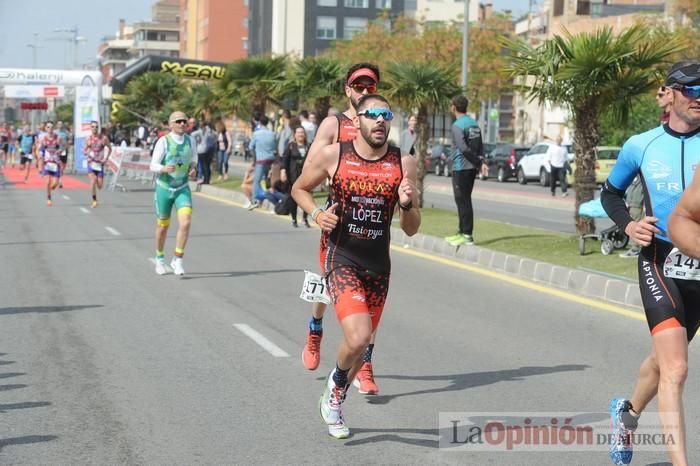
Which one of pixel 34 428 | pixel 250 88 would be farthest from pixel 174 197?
pixel 250 88

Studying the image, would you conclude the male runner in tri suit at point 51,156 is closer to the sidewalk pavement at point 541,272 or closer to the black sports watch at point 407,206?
the sidewalk pavement at point 541,272

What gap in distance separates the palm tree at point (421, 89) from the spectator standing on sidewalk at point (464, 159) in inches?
240

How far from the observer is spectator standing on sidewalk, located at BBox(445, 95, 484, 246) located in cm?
1691

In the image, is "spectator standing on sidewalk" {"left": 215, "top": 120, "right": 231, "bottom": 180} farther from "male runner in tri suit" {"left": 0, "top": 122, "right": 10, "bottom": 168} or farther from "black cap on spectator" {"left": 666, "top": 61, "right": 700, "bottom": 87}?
"black cap on spectator" {"left": 666, "top": 61, "right": 700, "bottom": 87}

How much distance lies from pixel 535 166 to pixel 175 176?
32560mm

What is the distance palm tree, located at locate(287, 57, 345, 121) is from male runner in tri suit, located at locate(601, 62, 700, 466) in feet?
79.2

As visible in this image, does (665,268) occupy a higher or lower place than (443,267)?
higher

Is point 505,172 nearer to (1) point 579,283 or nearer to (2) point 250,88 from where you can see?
(2) point 250,88

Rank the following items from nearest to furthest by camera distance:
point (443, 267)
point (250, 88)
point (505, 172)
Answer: point (443, 267)
point (250, 88)
point (505, 172)

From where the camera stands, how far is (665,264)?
5875 mm

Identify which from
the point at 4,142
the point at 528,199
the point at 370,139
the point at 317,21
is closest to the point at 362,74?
A: the point at 370,139

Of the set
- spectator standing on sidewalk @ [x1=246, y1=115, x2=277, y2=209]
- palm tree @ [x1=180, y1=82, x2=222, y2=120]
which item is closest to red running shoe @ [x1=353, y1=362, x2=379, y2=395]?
spectator standing on sidewalk @ [x1=246, y1=115, x2=277, y2=209]

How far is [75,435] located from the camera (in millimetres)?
6777

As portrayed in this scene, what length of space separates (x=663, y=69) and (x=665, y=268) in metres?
11.2
